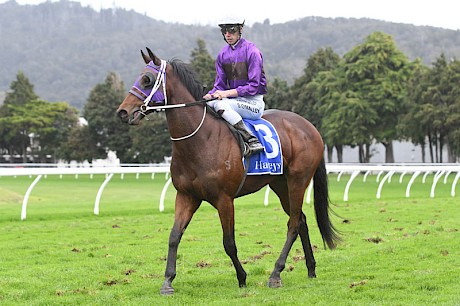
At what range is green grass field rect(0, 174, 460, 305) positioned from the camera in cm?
496

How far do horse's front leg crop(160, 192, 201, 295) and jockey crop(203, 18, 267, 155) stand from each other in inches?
26.5

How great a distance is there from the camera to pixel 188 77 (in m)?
5.55

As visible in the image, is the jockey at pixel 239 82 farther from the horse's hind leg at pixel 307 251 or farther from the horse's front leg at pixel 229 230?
the horse's hind leg at pixel 307 251

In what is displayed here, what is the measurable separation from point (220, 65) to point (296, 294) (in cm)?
209

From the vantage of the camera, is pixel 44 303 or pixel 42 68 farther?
pixel 42 68

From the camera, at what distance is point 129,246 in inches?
320

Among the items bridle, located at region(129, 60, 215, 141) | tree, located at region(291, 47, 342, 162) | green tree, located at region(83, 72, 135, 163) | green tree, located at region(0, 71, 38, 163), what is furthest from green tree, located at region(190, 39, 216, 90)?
bridle, located at region(129, 60, 215, 141)

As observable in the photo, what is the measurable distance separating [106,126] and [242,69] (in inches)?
1717

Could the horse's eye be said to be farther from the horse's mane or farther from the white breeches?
the white breeches

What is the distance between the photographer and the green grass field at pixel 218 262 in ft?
16.3

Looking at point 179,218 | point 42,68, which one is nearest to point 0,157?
point 179,218

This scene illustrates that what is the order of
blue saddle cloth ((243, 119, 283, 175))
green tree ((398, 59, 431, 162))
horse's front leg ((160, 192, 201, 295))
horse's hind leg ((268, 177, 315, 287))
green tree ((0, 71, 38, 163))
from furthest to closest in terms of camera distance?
green tree ((0, 71, 38, 163))
green tree ((398, 59, 431, 162))
blue saddle cloth ((243, 119, 283, 175))
horse's hind leg ((268, 177, 315, 287))
horse's front leg ((160, 192, 201, 295))

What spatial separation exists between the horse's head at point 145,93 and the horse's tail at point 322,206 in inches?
79.8

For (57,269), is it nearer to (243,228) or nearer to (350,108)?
(243,228)
